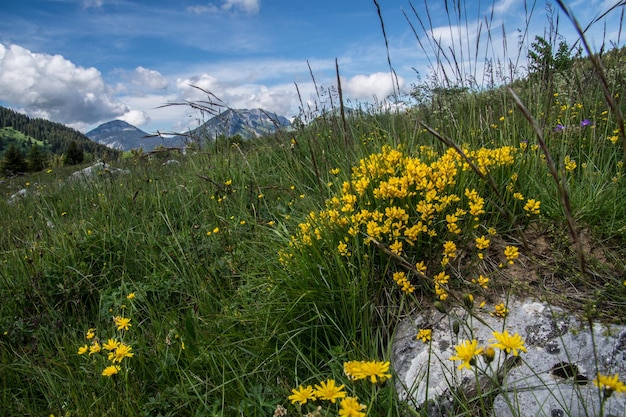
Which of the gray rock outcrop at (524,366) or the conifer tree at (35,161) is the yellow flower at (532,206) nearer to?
the gray rock outcrop at (524,366)

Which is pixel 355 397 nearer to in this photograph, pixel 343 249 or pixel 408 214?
pixel 343 249

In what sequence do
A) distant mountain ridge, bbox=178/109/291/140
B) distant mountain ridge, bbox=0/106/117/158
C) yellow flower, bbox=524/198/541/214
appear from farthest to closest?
distant mountain ridge, bbox=0/106/117/158 → distant mountain ridge, bbox=178/109/291/140 → yellow flower, bbox=524/198/541/214

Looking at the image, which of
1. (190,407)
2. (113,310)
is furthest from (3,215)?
(190,407)

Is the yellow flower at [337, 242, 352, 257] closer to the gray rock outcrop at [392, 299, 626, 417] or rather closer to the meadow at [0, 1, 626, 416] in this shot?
Result: the meadow at [0, 1, 626, 416]

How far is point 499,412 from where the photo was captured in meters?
1.62

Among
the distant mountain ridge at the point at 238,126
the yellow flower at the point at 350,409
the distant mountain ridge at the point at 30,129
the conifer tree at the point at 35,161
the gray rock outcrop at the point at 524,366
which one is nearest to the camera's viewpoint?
the yellow flower at the point at 350,409

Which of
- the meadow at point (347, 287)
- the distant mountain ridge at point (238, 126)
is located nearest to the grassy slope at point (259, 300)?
the meadow at point (347, 287)

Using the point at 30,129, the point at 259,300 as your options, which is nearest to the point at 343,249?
the point at 259,300

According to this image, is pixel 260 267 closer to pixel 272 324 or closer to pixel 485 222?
pixel 272 324

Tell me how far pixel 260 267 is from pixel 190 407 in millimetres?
1050

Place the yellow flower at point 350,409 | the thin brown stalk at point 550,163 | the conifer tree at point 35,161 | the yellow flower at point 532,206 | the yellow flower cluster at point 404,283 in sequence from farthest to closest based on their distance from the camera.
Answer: the conifer tree at point 35,161
the yellow flower at point 532,206
the yellow flower cluster at point 404,283
the yellow flower at point 350,409
the thin brown stalk at point 550,163

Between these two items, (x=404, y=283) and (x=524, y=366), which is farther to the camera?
(x=404, y=283)

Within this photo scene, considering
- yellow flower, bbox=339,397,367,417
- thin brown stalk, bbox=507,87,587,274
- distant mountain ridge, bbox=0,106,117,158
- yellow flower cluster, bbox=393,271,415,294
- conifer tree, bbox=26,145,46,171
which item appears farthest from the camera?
distant mountain ridge, bbox=0,106,117,158

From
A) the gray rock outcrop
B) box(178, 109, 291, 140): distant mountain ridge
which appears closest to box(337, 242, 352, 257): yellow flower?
the gray rock outcrop
